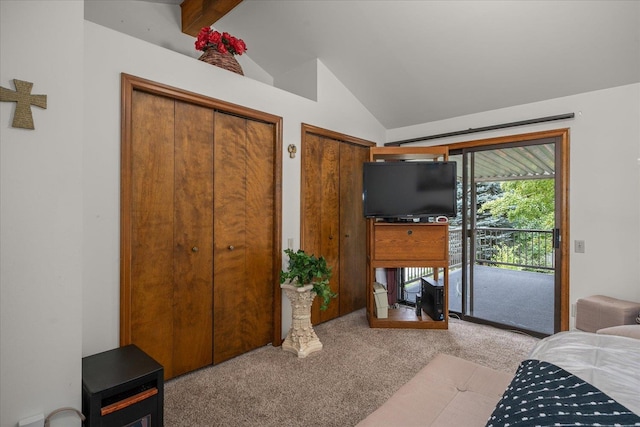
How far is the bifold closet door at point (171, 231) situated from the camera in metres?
2.04

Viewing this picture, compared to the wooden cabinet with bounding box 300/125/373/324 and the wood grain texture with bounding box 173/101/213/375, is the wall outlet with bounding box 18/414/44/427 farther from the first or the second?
the wooden cabinet with bounding box 300/125/373/324

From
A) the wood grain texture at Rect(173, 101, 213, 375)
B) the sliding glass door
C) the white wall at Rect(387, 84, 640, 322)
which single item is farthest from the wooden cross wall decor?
the white wall at Rect(387, 84, 640, 322)

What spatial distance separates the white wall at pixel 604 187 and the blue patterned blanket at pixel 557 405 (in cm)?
218

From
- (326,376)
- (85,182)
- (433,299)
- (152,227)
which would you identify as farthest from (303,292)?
(85,182)

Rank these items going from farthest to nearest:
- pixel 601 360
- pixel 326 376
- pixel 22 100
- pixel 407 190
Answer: pixel 407 190
pixel 326 376
pixel 22 100
pixel 601 360

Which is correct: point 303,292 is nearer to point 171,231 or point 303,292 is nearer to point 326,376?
point 326,376

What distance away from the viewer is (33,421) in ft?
4.33

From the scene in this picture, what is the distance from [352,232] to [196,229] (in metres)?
1.85

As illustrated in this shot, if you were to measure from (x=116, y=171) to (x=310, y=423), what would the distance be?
1.85 meters

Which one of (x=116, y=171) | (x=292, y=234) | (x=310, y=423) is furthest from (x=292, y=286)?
(x=116, y=171)

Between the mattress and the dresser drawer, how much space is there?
5.94 ft

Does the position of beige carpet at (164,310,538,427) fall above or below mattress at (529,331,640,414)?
below

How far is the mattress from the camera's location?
90 centimetres

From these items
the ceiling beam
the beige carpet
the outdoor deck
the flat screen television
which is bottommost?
the beige carpet
